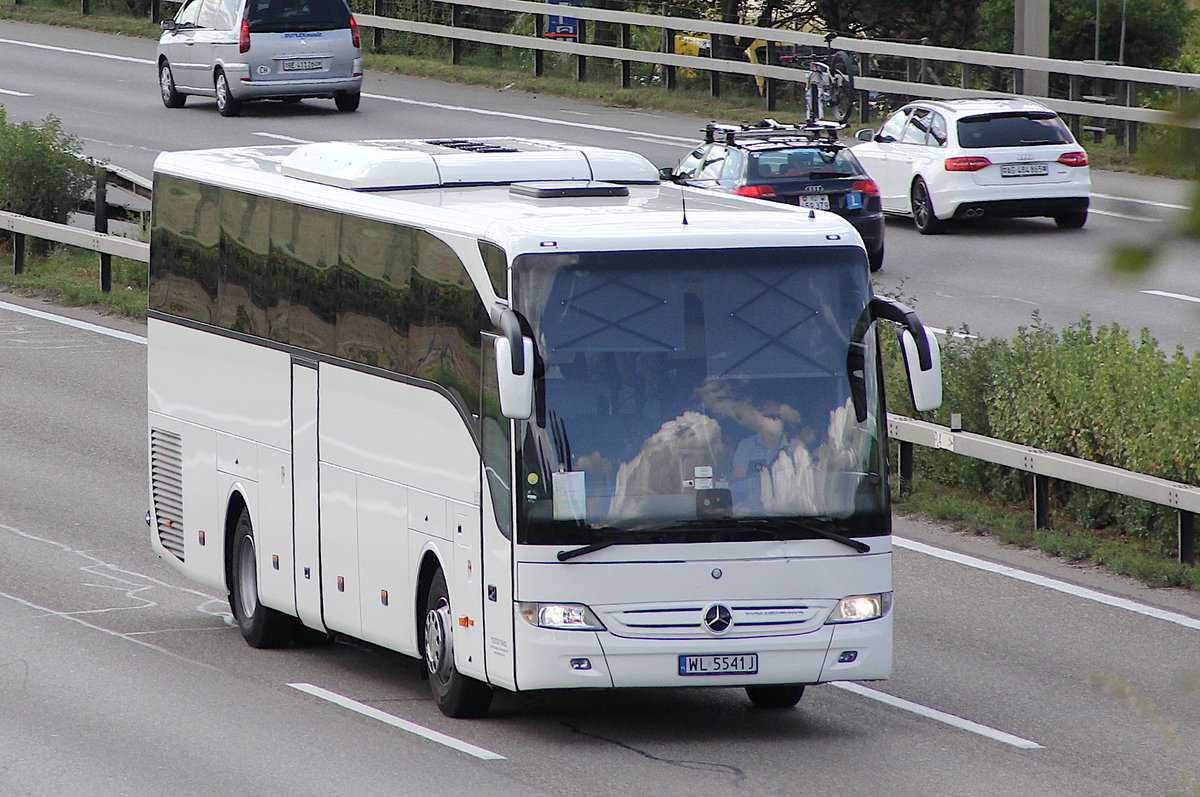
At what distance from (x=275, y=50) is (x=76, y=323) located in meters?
13.1

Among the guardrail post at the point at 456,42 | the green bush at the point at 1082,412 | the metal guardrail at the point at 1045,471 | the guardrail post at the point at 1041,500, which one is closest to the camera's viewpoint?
the metal guardrail at the point at 1045,471

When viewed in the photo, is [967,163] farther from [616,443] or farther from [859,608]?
[616,443]

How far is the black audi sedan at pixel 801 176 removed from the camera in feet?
77.6

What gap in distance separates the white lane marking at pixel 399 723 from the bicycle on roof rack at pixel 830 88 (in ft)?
76.7

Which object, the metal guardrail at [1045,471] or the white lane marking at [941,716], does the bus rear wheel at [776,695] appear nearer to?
the white lane marking at [941,716]

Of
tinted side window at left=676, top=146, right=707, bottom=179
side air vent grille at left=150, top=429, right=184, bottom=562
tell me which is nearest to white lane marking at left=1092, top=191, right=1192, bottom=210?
side air vent grille at left=150, top=429, right=184, bottom=562

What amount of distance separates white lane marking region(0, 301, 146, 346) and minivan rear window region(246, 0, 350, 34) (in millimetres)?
12238

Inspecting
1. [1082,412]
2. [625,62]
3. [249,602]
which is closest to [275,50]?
[625,62]

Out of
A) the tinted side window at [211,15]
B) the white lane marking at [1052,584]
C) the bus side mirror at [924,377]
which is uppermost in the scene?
the tinted side window at [211,15]

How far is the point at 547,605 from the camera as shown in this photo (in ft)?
29.3

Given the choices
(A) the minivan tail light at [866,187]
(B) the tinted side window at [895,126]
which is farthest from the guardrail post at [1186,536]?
(B) the tinted side window at [895,126]

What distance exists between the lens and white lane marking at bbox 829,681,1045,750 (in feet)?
31.1

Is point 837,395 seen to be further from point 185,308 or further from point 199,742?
point 185,308

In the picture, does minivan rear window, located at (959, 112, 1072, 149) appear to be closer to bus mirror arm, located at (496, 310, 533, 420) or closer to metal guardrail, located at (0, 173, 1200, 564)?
metal guardrail, located at (0, 173, 1200, 564)
